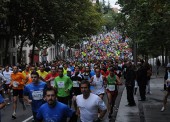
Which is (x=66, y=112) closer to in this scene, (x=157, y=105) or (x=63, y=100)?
(x=63, y=100)

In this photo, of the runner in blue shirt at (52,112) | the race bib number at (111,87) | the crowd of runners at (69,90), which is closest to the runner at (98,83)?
the crowd of runners at (69,90)

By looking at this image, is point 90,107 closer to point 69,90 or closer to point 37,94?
point 37,94

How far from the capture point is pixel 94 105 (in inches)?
285

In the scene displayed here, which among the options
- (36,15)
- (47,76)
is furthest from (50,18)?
(47,76)

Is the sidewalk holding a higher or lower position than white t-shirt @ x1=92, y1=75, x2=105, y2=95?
lower

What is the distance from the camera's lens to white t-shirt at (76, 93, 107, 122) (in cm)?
723

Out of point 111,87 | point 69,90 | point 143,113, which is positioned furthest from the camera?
point 143,113

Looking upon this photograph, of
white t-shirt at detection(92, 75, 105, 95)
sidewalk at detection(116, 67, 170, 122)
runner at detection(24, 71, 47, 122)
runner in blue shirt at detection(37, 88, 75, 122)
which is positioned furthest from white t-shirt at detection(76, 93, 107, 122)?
white t-shirt at detection(92, 75, 105, 95)

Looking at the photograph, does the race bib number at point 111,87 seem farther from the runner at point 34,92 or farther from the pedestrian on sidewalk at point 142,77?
the pedestrian on sidewalk at point 142,77

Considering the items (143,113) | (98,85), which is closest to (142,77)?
(143,113)

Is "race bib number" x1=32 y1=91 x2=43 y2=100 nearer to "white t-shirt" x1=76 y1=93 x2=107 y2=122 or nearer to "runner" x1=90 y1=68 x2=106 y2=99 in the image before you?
"white t-shirt" x1=76 y1=93 x2=107 y2=122

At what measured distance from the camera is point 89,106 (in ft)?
23.7

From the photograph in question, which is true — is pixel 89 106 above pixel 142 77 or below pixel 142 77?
above

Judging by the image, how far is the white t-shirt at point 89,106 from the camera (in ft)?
23.7
